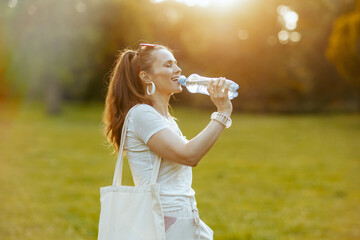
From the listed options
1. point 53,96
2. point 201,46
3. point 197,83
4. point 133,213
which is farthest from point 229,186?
point 201,46

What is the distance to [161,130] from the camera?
2.12 meters

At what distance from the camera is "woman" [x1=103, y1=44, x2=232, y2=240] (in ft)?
6.81

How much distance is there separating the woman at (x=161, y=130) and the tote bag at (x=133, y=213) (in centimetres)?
9

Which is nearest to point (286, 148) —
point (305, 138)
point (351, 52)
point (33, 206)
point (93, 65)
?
point (305, 138)

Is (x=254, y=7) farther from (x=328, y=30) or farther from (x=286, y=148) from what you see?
(x=286, y=148)

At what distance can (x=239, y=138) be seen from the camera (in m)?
16.2

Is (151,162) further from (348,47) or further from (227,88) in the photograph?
(348,47)

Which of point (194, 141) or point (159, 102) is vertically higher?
point (159, 102)

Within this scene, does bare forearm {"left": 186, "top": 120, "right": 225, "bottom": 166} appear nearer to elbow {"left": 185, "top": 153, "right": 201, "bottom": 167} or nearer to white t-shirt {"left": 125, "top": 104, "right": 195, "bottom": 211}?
elbow {"left": 185, "top": 153, "right": 201, "bottom": 167}

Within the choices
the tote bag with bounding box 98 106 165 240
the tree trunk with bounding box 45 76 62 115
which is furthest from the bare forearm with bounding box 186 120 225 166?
the tree trunk with bounding box 45 76 62 115

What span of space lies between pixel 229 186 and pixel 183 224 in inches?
248

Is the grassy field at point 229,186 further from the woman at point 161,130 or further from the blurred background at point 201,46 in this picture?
the blurred background at point 201,46

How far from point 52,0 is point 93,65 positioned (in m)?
9.82

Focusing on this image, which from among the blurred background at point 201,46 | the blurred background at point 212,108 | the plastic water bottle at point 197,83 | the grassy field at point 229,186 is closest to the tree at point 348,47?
the blurred background at point 212,108
